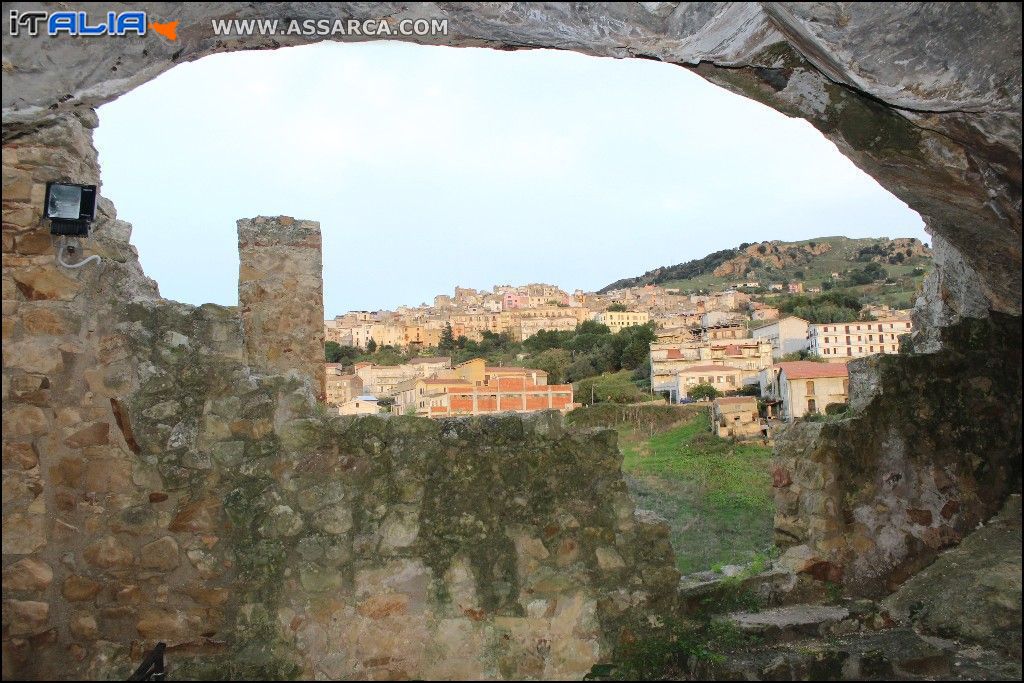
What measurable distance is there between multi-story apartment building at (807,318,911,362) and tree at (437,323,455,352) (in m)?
23.8

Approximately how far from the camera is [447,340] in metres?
55.2

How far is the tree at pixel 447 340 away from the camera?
51.5m

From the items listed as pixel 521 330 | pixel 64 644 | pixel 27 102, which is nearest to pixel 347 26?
pixel 27 102

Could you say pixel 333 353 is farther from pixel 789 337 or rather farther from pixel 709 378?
pixel 789 337

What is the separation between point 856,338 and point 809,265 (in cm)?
4407

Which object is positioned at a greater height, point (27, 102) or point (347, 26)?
point (347, 26)

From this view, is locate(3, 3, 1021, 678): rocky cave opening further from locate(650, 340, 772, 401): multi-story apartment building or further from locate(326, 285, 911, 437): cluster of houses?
locate(650, 340, 772, 401): multi-story apartment building

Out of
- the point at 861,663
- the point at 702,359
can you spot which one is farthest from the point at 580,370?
the point at 861,663

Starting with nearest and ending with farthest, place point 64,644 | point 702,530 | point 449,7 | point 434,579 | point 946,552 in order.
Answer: point 449,7 → point 64,644 → point 434,579 → point 946,552 → point 702,530

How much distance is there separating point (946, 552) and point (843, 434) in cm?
105

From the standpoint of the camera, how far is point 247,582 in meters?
3.82

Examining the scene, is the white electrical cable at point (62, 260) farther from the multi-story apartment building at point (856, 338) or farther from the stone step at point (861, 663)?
the multi-story apartment building at point (856, 338)

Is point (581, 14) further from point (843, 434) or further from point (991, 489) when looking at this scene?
point (991, 489)

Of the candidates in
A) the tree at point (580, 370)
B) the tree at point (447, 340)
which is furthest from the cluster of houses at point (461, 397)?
the tree at point (447, 340)
